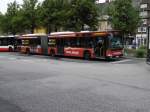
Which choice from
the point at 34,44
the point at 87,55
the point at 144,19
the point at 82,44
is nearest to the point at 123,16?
the point at 34,44

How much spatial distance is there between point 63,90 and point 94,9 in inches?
1278

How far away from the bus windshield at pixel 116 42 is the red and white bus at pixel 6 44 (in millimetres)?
24501

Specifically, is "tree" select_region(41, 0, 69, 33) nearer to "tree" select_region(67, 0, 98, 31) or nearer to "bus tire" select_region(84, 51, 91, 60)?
"tree" select_region(67, 0, 98, 31)

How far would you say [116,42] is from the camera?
29969 millimetres

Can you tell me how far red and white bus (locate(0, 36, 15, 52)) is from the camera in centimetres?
5109

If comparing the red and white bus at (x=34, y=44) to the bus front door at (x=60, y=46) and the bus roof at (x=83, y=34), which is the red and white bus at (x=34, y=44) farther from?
the bus front door at (x=60, y=46)

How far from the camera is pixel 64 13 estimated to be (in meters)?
45.9

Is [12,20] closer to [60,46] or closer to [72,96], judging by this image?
[60,46]

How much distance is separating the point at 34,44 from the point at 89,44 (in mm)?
11587

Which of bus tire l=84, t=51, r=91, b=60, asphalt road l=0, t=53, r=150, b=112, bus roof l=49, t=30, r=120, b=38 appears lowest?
asphalt road l=0, t=53, r=150, b=112

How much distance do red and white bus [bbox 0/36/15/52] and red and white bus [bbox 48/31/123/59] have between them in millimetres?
16166

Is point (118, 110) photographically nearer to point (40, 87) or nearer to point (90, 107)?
point (90, 107)

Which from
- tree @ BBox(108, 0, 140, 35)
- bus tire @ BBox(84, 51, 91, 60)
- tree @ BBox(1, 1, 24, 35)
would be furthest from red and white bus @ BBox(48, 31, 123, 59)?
tree @ BBox(1, 1, 24, 35)

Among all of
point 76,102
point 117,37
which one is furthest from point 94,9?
point 76,102
